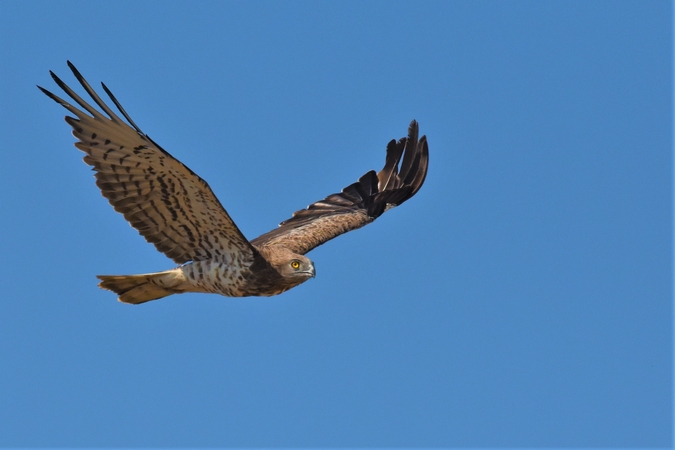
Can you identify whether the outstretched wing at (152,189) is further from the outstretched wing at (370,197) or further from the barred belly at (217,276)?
the outstretched wing at (370,197)

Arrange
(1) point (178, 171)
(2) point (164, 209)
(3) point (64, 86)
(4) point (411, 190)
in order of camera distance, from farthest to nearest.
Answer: (4) point (411, 190), (2) point (164, 209), (1) point (178, 171), (3) point (64, 86)

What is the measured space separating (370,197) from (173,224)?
4.41 m

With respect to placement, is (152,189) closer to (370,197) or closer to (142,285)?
(142,285)

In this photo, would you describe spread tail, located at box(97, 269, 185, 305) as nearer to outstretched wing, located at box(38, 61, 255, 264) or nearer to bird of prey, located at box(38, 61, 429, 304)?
bird of prey, located at box(38, 61, 429, 304)

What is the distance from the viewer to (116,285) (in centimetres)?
1131

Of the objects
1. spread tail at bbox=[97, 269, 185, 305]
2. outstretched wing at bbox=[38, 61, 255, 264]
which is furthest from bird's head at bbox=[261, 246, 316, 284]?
spread tail at bbox=[97, 269, 185, 305]

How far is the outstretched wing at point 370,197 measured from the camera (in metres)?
13.7

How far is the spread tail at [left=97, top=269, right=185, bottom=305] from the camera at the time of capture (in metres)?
11.2

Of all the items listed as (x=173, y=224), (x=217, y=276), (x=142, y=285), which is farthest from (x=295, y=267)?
(x=142, y=285)

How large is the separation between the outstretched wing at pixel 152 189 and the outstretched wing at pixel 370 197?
229cm

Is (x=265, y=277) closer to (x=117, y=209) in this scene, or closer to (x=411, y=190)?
(x=117, y=209)

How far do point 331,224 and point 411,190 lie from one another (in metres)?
1.58

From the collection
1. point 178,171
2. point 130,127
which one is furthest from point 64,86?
point 178,171

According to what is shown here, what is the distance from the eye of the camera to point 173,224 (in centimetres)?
1096
